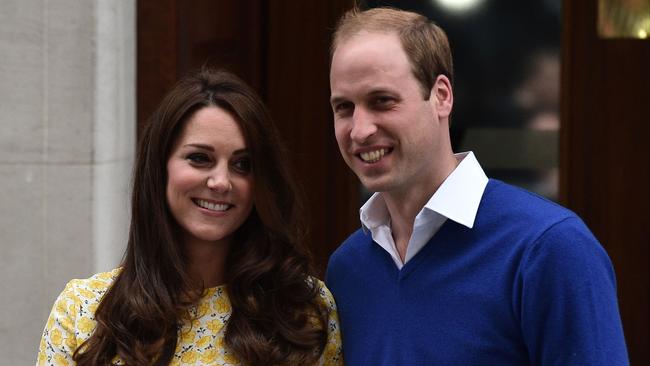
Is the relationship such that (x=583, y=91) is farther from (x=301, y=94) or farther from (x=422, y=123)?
(x=422, y=123)

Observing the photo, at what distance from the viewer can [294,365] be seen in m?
3.16

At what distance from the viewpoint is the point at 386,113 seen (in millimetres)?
2734

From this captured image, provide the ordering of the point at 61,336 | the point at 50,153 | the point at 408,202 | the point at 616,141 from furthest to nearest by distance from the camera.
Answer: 1. the point at 616,141
2. the point at 50,153
3. the point at 61,336
4. the point at 408,202

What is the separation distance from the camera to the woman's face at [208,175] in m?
3.08

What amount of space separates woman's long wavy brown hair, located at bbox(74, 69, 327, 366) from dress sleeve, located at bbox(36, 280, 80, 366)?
42 millimetres

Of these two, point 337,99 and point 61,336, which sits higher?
point 337,99

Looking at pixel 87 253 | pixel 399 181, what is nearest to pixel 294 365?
pixel 399 181

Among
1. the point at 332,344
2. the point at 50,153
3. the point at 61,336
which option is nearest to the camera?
the point at 61,336

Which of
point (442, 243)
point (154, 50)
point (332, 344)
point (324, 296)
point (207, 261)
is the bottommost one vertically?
point (332, 344)

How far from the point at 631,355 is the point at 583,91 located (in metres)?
1.41

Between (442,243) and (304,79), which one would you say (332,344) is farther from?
(304,79)

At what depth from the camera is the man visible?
8.20ft

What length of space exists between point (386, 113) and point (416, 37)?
0.22 metres

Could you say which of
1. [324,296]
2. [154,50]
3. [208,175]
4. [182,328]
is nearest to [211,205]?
[208,175]
